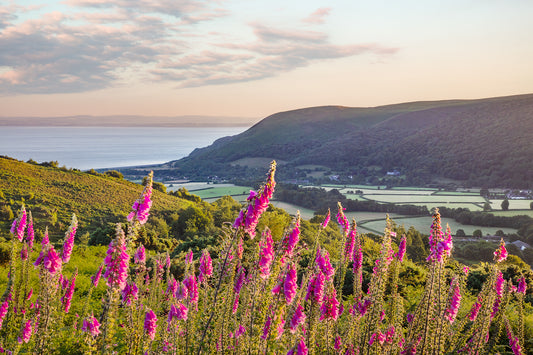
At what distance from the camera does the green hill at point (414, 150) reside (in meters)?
86.6

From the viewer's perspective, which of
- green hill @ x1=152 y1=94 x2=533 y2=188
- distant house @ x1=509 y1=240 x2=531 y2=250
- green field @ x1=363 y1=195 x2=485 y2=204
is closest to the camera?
distant house @ x1=509 y1=240 x2=531 y2=250

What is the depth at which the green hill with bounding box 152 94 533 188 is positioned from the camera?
86.6m

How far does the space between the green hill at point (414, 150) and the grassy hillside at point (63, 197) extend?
6740cm

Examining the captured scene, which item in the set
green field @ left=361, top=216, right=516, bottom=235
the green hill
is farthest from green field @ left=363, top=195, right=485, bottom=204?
the green hill

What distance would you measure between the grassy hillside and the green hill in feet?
221

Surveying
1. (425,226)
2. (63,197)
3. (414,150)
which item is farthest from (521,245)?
(414,150)

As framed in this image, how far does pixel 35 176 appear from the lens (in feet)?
114

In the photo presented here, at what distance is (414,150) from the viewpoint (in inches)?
4434

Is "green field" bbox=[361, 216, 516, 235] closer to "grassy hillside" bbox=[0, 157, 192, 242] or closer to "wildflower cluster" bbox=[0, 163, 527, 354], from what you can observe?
"grassy hillside" bbox=[0, 157, 192, 242]

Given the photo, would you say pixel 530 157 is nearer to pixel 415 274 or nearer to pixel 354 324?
pixel 415 274

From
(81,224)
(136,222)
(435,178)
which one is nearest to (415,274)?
(136,222)

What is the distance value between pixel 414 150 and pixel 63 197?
104 m

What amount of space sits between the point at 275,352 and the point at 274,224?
1188 cm

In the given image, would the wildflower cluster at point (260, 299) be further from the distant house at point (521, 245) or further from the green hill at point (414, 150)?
the green hill at point (414, 150)
